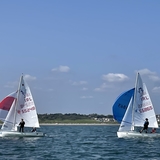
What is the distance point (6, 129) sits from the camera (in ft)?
181

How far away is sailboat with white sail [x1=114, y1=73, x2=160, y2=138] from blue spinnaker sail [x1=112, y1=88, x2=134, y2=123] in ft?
1.18

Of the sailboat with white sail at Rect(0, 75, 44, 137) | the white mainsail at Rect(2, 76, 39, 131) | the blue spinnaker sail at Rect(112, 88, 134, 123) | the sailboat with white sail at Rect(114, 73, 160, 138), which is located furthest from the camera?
the white mainsail at Rect(2, 76, 39, 131)

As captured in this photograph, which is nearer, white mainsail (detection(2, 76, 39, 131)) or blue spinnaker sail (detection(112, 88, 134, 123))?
blue spinnaker sail (detection(112, 88, 134, 123))

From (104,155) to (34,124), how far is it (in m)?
20.6

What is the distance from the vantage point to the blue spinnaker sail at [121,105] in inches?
2128

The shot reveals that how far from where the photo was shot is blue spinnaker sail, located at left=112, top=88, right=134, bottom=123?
54.1 meters

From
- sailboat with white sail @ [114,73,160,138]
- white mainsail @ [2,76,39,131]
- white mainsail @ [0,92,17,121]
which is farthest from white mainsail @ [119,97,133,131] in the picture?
white mainsail @ [0,92,17,121]

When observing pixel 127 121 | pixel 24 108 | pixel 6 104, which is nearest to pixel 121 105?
pixel 127 121

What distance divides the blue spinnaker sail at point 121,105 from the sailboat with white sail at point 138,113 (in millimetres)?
360

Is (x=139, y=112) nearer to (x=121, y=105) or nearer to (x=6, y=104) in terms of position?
(x=121, y=105)

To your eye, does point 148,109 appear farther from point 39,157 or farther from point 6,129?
point 39,157

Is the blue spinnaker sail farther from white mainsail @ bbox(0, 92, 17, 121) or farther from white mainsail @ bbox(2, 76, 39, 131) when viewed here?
white mainsail @ bbox(0, 92, 17, 121)

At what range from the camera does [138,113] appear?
181 feet

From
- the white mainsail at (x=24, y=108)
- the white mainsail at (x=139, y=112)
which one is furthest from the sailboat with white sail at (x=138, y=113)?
the white mainsail at (x=24, y=108)
